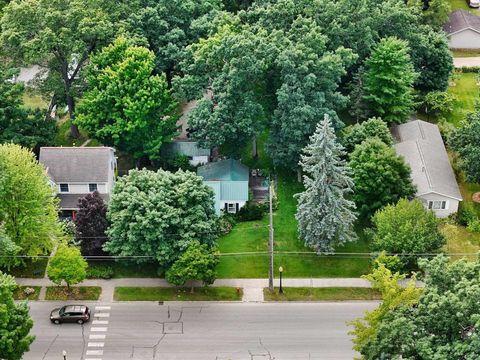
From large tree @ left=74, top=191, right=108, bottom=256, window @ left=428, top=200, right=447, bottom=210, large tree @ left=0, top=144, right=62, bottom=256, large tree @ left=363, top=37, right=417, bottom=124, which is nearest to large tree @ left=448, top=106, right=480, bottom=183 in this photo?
window @ left=428, top=200, right=447, bottom=210

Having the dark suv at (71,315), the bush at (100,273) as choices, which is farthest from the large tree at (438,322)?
the bush at (100,273)

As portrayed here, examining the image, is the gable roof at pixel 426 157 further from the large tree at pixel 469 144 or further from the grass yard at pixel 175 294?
the grass yard at pixel 175 294

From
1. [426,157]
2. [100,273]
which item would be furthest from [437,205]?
[100,273]

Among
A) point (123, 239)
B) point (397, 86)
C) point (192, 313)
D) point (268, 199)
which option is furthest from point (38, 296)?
point (397, 86)

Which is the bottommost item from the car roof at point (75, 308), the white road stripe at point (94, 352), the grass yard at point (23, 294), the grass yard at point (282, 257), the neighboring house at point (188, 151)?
the white road stripe at point (94, 352)

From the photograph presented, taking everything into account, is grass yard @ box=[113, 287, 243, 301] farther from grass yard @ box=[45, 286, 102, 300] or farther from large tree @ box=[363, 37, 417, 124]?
large tree @ box=[363, 37, 417, 124]

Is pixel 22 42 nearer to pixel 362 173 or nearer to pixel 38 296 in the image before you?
pixel 38 296

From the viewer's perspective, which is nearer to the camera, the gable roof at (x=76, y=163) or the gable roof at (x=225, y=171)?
the gable roof at (x=76, y=163)
